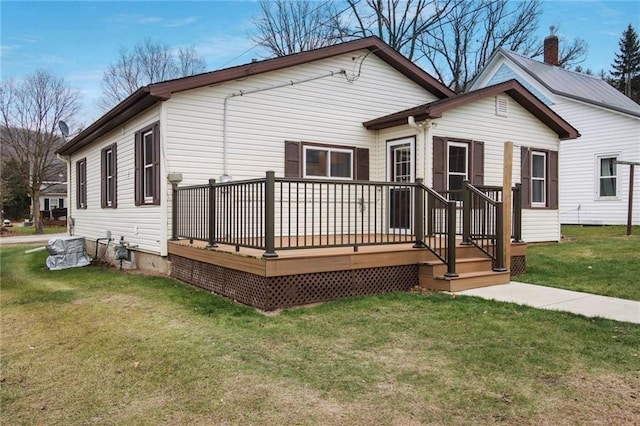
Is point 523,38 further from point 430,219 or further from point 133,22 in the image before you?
point 430,219

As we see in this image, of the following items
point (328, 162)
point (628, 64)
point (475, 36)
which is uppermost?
point (628, 64)

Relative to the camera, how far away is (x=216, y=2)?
1543 cm

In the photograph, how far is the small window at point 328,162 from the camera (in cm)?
962

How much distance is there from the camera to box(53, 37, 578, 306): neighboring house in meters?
8.38

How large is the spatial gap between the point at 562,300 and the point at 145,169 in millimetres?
7500

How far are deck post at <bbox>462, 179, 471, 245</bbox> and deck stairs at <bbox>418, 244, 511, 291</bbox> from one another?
5.6 inches

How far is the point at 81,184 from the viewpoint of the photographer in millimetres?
14797

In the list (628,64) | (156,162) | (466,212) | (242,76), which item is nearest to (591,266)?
(466,212)

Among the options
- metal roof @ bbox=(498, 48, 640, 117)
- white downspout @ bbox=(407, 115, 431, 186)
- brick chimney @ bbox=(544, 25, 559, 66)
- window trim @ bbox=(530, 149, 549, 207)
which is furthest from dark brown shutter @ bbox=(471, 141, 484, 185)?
brick chimney @ bbox=(544, 25, 559, 66)

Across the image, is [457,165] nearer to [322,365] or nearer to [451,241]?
[451,241]

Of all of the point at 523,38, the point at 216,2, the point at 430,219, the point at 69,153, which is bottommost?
the point at 430,219

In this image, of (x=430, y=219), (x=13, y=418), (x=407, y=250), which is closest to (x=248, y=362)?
(x=13, y=418)

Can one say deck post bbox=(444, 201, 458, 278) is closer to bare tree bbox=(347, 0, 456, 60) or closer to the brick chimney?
the brick chimney

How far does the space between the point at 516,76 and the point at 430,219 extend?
12801 mm
